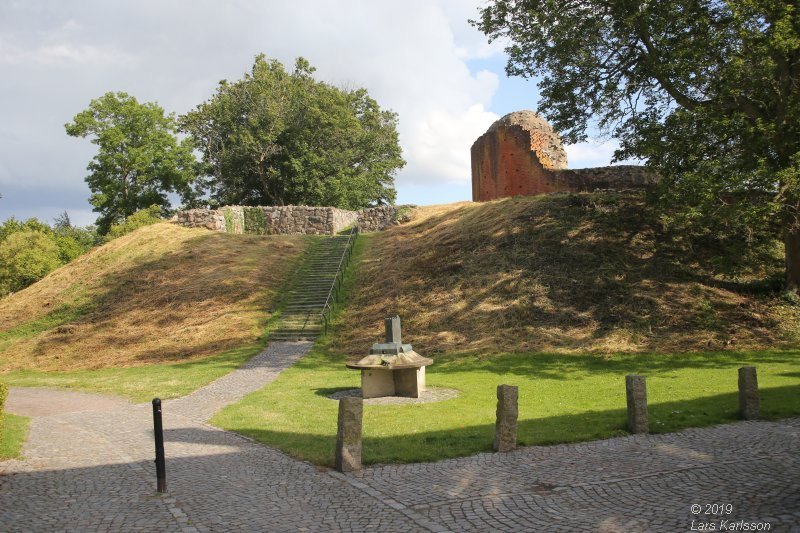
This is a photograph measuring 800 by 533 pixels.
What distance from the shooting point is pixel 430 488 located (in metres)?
6.28

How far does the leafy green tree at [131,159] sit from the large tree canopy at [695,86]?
32.8 metres

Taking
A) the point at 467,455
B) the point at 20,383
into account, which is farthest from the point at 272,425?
the point at 20,383

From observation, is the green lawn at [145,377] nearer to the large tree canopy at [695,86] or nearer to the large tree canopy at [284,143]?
the large tree canopy at [695,86]

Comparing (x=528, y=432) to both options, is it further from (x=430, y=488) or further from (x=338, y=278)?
(x=338, y=278)

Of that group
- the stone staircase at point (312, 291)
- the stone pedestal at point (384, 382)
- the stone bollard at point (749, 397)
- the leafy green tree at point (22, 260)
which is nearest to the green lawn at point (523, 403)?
the stone bollard at point (749, 397)

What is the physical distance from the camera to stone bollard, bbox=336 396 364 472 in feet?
23.0

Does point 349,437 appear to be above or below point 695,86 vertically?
below

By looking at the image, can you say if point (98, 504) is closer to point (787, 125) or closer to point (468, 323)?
point (468, 323)

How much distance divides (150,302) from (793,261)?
73.1ft

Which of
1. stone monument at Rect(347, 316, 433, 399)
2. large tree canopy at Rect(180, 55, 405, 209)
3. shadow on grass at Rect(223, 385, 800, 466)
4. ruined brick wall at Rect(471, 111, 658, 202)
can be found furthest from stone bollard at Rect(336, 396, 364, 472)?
large tree canopy at Rect(180, 55, 405, 209)

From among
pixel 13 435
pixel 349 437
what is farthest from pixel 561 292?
pixel 13 435

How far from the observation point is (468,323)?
18516 millimetres

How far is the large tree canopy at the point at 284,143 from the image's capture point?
1601 inches

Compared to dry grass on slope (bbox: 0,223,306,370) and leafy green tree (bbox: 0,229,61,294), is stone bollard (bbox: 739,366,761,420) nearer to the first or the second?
dry grass on slope (bbox: 0,223,306,370)
